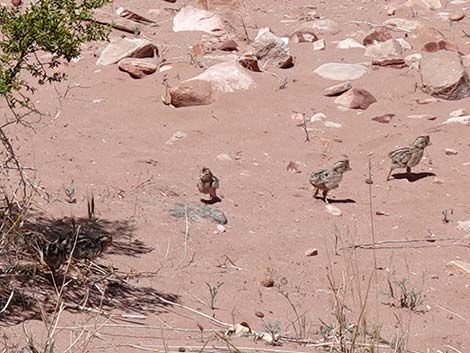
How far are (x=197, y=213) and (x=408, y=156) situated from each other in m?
2.22

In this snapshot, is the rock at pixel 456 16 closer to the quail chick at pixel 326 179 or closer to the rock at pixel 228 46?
the rock at pixel 228 46

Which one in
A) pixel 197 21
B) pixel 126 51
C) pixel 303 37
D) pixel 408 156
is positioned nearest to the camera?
pixel 408 156

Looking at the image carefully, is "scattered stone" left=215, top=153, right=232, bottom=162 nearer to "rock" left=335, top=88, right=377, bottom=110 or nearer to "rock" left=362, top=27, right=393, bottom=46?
"rock" left=335, top=88, right=377, bottom=110

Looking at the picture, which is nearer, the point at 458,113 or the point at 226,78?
the point at 458,113

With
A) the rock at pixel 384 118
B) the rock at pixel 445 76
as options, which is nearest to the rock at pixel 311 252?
the rock at pixel 384 118

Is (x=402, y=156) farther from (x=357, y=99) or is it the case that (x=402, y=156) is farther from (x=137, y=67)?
(x=137, y=67)

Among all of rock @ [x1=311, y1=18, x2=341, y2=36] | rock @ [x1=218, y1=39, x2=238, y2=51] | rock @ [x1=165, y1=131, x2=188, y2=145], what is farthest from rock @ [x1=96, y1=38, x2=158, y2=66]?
rock @ [x1=311, y1=18, x2=341, y2=36]

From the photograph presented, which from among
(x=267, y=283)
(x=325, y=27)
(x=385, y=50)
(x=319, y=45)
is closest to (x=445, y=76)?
(x=385, y=50)

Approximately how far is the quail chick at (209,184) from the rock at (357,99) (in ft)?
9.84

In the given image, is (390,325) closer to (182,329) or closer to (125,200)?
(182,329)

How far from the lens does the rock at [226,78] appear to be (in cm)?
1155

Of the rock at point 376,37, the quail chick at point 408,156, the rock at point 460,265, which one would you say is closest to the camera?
the rock at point 460,265

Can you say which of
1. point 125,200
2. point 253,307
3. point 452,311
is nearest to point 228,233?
point 125,200

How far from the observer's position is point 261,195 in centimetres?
912
